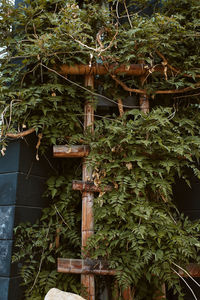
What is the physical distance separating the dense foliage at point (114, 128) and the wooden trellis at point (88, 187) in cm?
8

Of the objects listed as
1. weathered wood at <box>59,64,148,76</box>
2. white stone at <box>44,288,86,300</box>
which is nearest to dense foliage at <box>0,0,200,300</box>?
weathered wood at <box>59,64,148,76</box>

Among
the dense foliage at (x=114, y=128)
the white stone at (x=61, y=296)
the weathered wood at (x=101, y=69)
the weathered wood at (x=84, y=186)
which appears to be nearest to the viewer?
the white stone at (x=61, y=296)

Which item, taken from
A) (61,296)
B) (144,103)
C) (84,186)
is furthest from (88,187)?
(144,103)

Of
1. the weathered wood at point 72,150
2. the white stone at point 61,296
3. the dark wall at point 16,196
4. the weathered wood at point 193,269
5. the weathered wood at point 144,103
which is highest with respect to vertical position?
the weathered wood at point 144,103

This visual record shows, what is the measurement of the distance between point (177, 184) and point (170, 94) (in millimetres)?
1049

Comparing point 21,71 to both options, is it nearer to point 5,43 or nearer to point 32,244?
point 5,43

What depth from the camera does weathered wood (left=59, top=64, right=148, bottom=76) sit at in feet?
8.15

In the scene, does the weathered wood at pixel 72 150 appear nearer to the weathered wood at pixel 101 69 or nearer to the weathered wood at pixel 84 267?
the weathered wood at pixel 101 69

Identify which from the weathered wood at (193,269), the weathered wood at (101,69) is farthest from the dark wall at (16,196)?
the weathered wood at (193,269)

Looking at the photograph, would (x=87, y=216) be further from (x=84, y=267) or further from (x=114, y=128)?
(x=114, y=128)

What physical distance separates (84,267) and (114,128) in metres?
1.25

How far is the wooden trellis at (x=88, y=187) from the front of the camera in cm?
203

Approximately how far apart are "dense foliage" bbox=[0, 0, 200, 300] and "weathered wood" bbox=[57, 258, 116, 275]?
9cm

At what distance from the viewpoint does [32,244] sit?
7.36ft
